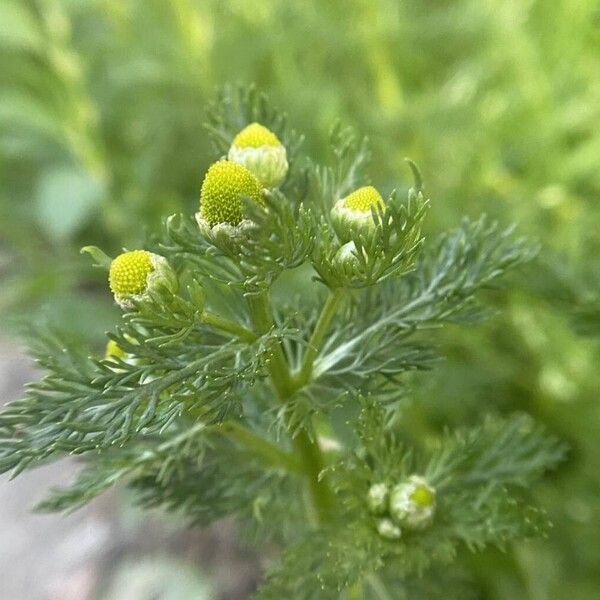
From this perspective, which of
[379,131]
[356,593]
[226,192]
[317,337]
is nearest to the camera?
[226,192]

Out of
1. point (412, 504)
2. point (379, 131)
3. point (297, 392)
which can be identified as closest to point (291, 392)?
point (297, 392)

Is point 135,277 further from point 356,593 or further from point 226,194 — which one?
point 356,593

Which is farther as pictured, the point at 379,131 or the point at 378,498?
the point at 379,131

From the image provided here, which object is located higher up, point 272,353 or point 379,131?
point 379,131

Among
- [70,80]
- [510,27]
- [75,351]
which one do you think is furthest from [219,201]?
[510,27]

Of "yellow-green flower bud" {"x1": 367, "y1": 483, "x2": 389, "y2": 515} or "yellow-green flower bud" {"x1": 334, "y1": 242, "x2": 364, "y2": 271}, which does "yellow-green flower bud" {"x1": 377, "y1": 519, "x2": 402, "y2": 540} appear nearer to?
"yellow-green flower bud" {"x1": 367, "y1": 483, "x2": 389, "y2": 515}

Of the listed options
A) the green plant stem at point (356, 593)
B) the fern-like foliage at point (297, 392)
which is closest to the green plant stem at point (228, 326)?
the fern-like foliage at point (297, 392)

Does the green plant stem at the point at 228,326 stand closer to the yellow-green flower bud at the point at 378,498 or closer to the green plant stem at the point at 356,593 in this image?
the yellow-green flower bud at the point at 378,498

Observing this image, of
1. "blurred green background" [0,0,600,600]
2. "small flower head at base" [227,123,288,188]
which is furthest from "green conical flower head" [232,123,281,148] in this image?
"blurred green background" [0,0,600,600]
